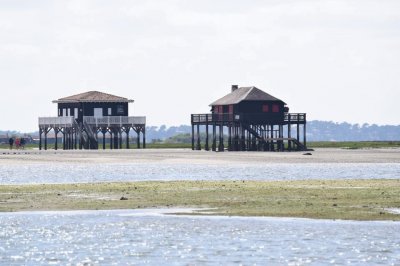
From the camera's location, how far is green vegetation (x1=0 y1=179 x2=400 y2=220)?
142ft

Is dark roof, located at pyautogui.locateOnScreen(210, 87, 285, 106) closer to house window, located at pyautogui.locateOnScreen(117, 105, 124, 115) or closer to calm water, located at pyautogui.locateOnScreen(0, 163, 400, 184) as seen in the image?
house window, located at pyautogui.locateOnScreen(117, 105, 124, 115)

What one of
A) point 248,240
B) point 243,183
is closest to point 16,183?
point 243,183

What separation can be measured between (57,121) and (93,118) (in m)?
6.37

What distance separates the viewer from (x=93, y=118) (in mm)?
142750

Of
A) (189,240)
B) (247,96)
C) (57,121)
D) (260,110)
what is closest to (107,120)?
(57,121)

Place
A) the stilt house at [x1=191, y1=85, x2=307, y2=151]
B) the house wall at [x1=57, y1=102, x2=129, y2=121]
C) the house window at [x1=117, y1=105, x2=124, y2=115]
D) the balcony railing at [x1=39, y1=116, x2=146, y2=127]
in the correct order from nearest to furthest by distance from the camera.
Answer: the stilt house at [x1=191, y1=85, x2=307, y2=151]
the balcony railing at [x1=39, y1=116, x2=146, y2=127]
the house wall at [x1=57, y1=102, x2=129, y2=121]
the house window at [x1=117, y1=105, x2=124, y2=115]

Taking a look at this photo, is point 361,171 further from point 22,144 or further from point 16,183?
point 22,144

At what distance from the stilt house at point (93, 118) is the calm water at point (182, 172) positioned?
48.0m

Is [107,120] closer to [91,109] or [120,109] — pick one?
[91,109]

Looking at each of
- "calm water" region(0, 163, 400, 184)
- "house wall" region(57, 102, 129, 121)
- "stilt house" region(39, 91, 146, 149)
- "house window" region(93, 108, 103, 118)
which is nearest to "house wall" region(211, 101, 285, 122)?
"stilt house" region(39, 91, 146, 149)

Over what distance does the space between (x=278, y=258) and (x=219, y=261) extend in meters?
1.61

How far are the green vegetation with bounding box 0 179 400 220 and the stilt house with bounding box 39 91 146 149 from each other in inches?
3219

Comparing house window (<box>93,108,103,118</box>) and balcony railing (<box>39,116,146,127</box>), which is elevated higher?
house window (<box>93,108,103,118</box>)

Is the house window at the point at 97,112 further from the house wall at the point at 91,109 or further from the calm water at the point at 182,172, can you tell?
the calm water at the point at 182,172
